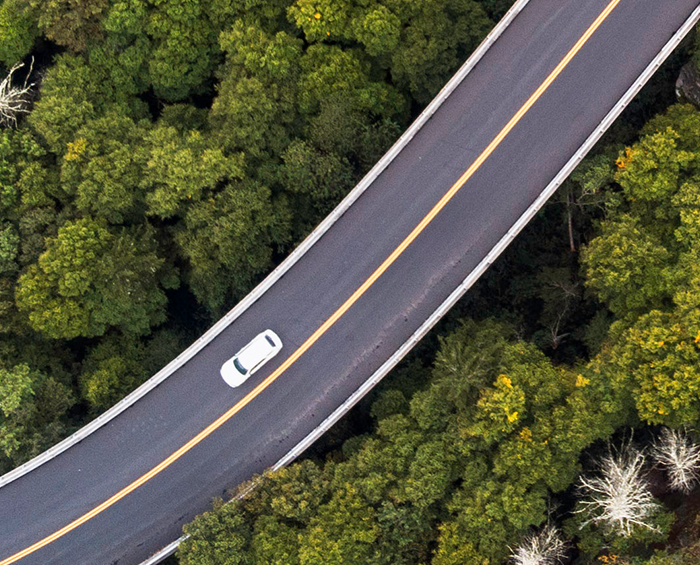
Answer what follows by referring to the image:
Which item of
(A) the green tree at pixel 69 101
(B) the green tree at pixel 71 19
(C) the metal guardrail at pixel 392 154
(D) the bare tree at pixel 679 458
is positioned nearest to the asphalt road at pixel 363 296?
(C) the metal guardrail at pixel 392 154

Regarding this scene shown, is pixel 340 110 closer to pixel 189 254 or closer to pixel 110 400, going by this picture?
pixel 189 254

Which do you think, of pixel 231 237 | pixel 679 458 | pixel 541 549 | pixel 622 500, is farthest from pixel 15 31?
pixel 679 458

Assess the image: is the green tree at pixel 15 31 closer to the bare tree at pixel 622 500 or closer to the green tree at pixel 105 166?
the green tree at pixel 105 166

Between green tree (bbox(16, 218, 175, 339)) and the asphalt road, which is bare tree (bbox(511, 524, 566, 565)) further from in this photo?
green tree (bbox(16, 218, 175, 339))

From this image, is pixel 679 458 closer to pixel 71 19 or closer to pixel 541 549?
pixel 541 549

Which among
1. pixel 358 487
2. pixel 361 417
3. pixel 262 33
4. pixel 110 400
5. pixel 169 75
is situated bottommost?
pixel 358 487

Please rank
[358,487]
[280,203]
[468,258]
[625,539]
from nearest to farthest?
[625,539] < [358,487] < [468,258] < [280,203]

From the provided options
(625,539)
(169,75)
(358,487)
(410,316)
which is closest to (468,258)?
(410,316)
